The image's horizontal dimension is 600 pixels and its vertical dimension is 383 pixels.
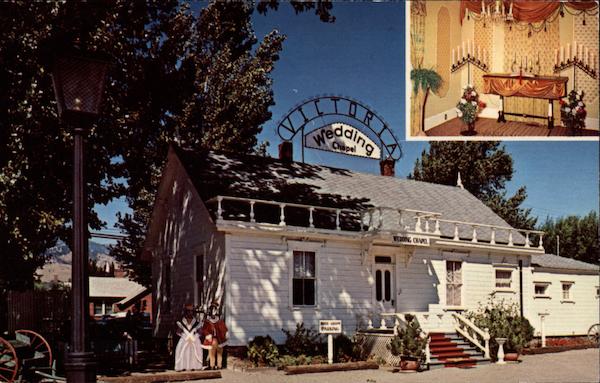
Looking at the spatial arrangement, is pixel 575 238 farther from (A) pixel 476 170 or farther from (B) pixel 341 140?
(B) pixel 341 140

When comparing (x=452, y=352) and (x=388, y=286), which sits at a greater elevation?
(x=388, y=286)

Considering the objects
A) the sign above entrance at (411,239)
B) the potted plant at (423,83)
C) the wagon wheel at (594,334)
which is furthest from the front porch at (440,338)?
the potted plant at (423,83)

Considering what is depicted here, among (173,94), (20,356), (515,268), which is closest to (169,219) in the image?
(173,94)

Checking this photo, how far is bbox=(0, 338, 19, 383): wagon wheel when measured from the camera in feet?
42.5

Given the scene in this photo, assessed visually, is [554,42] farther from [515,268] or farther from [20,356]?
[515,268]

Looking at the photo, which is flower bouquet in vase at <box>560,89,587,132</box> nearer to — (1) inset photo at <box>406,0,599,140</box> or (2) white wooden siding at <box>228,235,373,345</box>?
(1) inset photo at <box>406,0,599,140</box>

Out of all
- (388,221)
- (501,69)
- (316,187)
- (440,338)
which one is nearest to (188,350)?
(440,338)

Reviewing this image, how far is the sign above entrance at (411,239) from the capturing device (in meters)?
21.7

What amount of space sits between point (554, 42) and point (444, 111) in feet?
7.75

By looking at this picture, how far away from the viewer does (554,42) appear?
12.7 meters

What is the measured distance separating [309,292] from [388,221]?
4976mm

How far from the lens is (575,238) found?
5584 centimetres

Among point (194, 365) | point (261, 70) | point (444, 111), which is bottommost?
point (194, 365)

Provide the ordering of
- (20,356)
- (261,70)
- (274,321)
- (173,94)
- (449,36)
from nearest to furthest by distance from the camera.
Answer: (449,36) → (20,356) → (274,321) → (173,94) → (261,70)
